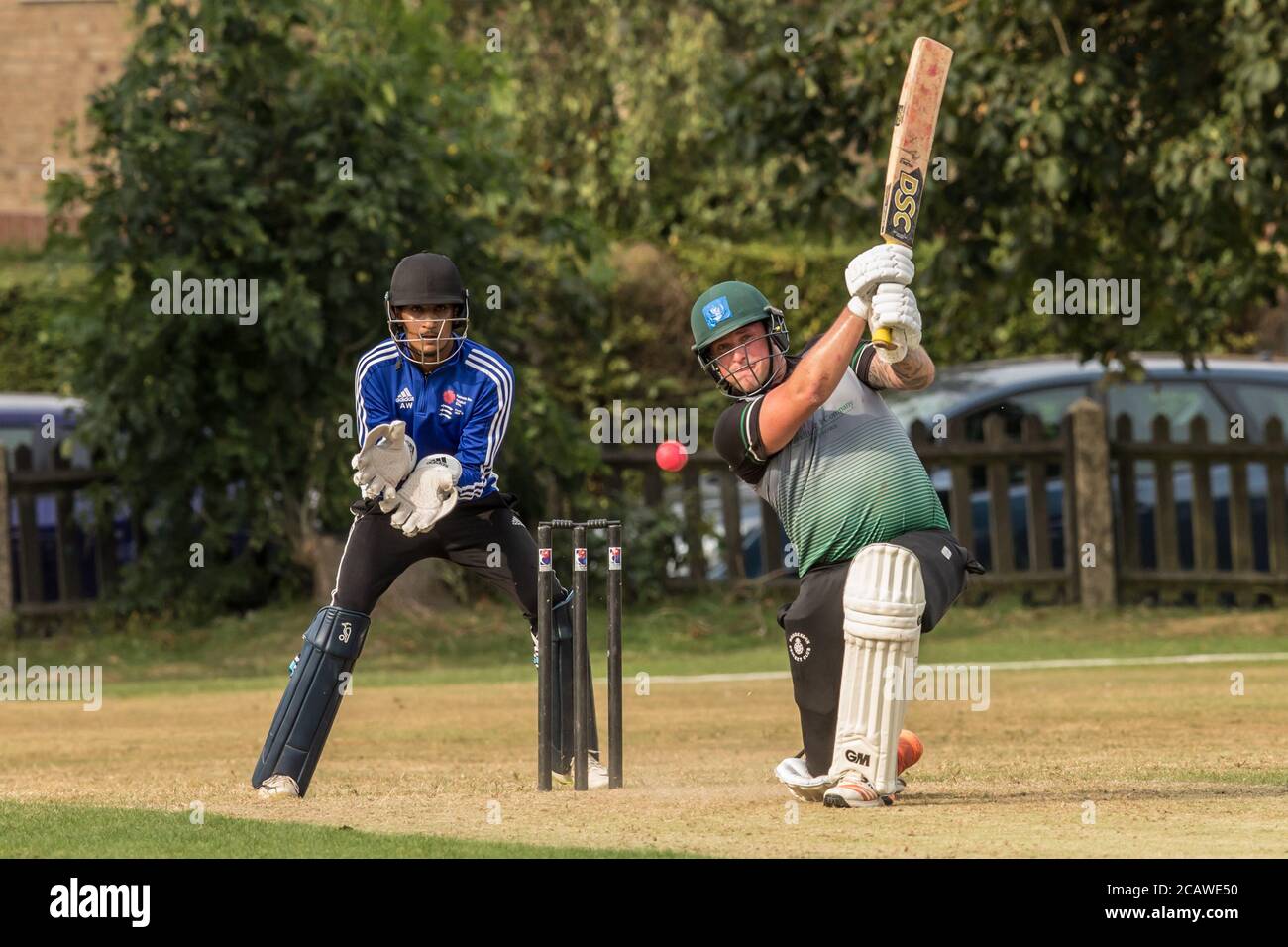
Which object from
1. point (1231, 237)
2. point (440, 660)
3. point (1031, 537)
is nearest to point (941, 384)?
point (1031, 537)

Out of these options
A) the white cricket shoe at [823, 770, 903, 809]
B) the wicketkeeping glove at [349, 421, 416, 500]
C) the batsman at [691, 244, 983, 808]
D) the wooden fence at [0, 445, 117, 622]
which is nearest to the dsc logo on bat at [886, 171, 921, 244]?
the batsman at [691, 244, 983, 808]

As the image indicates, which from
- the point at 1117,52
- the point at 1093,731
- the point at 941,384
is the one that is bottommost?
the point at 1093,731

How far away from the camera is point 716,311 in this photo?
7191 mm

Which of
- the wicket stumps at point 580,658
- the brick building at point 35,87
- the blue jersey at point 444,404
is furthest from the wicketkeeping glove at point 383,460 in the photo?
the brick building at point 35,87

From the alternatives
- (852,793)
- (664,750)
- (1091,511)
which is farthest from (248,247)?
(852,793)

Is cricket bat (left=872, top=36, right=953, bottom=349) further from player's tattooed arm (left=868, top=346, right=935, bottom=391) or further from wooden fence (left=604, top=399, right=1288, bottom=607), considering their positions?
wooden fence (left=604, top=399, right=1288, bottom=607)

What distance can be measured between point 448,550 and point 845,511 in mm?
1743

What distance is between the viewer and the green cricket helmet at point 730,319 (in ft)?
23.5

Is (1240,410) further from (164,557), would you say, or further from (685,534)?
(164,557)

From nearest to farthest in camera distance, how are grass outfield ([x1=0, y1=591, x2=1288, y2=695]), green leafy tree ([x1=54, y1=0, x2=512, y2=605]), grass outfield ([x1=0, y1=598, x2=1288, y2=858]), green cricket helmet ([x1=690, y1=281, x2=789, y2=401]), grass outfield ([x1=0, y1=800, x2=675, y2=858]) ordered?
grass outfield ([x1=0, y1=800, x2=675, y2=858]) → grass outfield ([x1=0, y1=598, x2=1288, y2=858]) → green cricket helmet ([x1=690, y1=281, x2=789, y2=401]) → grass outfield ([x1=0, y1=591, x2=1288, y2=695]) → green leafy tree ([x1=54, y1=0, x2=512, y2=605])

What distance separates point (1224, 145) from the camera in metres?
14.1

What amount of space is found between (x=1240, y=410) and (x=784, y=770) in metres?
10.1

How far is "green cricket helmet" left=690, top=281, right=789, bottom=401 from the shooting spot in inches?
282

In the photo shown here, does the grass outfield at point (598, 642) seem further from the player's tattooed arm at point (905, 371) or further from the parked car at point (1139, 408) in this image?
the player's tattooed arm at point (905, 371)
